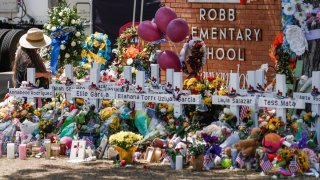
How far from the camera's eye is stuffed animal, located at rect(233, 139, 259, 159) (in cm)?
963

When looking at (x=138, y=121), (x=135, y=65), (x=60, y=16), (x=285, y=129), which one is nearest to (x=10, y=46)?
(x=60, y=16)

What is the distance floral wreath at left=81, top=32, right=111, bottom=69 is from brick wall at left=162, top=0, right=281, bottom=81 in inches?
66.4

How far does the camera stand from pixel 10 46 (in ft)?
77.3

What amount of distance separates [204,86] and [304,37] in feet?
4.42

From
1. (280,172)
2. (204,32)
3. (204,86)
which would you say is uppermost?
(204,32)

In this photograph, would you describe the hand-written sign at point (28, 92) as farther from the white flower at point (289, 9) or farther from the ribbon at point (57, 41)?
the ribbon at point (57, 41)

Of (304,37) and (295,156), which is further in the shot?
(304,37)

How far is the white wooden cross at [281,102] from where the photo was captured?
9961mm

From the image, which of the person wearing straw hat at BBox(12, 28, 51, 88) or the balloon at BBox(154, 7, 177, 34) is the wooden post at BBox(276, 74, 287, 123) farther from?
the person wearing straw hat at BBox(12, 28, 51, 88)

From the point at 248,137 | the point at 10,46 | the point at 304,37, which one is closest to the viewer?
the point at 248,137

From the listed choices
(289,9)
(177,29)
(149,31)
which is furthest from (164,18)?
(289,9)

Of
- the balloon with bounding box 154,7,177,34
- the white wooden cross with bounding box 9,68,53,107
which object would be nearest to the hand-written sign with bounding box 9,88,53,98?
the white wooden cross with bounding box 9,68,53,107

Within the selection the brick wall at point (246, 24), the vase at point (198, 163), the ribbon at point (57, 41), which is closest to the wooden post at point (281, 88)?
the vase at point (198, 163)

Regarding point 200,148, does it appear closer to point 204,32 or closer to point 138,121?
point 138,121
